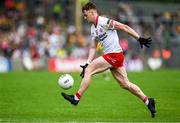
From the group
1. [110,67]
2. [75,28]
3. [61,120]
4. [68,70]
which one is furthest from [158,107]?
[75,28]

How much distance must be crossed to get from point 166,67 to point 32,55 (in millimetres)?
7160

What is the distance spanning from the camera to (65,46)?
126 ft

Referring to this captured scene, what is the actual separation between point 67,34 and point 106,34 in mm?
24488

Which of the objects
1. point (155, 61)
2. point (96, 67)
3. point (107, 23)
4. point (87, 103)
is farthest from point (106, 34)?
point (155, 61)

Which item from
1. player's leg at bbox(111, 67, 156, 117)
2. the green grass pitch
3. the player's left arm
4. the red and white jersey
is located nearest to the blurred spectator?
the green grass pitch

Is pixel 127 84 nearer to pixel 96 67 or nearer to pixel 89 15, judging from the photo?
→ pixel 96 67

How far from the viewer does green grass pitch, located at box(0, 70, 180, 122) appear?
14953 millimetres

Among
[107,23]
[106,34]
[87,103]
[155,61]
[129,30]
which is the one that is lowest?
[155,61]

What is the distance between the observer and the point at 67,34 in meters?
39.4

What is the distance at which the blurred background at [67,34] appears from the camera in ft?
119

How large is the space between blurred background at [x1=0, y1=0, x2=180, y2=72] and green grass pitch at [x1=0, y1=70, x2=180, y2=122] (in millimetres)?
9819

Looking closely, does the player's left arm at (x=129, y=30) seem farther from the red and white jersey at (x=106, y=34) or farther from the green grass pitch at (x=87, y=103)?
the green grass pitch at (x=87, y=103)

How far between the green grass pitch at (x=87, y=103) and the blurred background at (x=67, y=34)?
982cm

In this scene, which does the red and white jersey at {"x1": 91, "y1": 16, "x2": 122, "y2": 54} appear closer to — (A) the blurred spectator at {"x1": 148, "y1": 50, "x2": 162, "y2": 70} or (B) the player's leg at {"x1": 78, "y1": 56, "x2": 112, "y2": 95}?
(B) the player's leg at {"x1": 78, "y1": 56, "x2": 112, "y2": 95}
